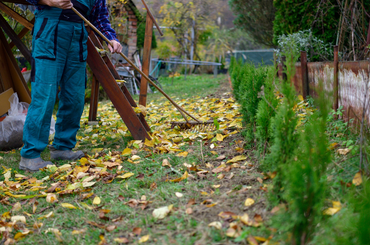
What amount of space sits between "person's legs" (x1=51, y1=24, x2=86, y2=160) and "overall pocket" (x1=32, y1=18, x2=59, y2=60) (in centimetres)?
22

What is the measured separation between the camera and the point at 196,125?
3.68 m

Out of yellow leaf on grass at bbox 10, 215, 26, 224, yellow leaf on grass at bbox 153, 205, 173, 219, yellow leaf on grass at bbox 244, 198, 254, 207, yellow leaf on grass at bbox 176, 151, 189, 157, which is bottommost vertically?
yellow leaf on grass at bbox 10, 215, 26, 224

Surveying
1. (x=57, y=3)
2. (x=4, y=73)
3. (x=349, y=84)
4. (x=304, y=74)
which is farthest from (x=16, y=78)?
(x=349, y=84)

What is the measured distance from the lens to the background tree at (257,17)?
32.8ft

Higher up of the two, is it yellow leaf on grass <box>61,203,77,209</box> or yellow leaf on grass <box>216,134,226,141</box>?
yellow leaf on grass <box>216,134,226,141</box>

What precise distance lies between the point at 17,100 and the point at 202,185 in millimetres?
3025

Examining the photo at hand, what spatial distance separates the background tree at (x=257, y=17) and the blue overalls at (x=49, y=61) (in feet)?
26.2

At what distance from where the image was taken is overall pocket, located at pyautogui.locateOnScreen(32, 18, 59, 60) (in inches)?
107

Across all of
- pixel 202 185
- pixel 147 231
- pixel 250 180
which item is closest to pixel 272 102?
pixel 250 180

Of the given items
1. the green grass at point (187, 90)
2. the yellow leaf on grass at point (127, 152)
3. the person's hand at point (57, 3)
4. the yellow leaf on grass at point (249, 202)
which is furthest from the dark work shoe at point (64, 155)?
the green grass at point (187, 90)

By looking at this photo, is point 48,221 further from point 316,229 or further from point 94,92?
point 94,92

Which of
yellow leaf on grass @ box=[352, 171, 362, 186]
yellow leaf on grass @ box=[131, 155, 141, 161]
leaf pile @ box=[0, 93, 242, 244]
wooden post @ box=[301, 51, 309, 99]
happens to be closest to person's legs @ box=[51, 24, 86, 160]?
leaf pile @ box=[0, 93, 242, 244]

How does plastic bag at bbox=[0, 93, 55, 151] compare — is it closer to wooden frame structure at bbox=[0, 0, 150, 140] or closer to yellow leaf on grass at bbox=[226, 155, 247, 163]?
wooden frame structure at bbox=[0, 0, 150, 140]

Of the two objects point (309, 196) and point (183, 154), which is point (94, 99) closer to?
point (183, 154)
